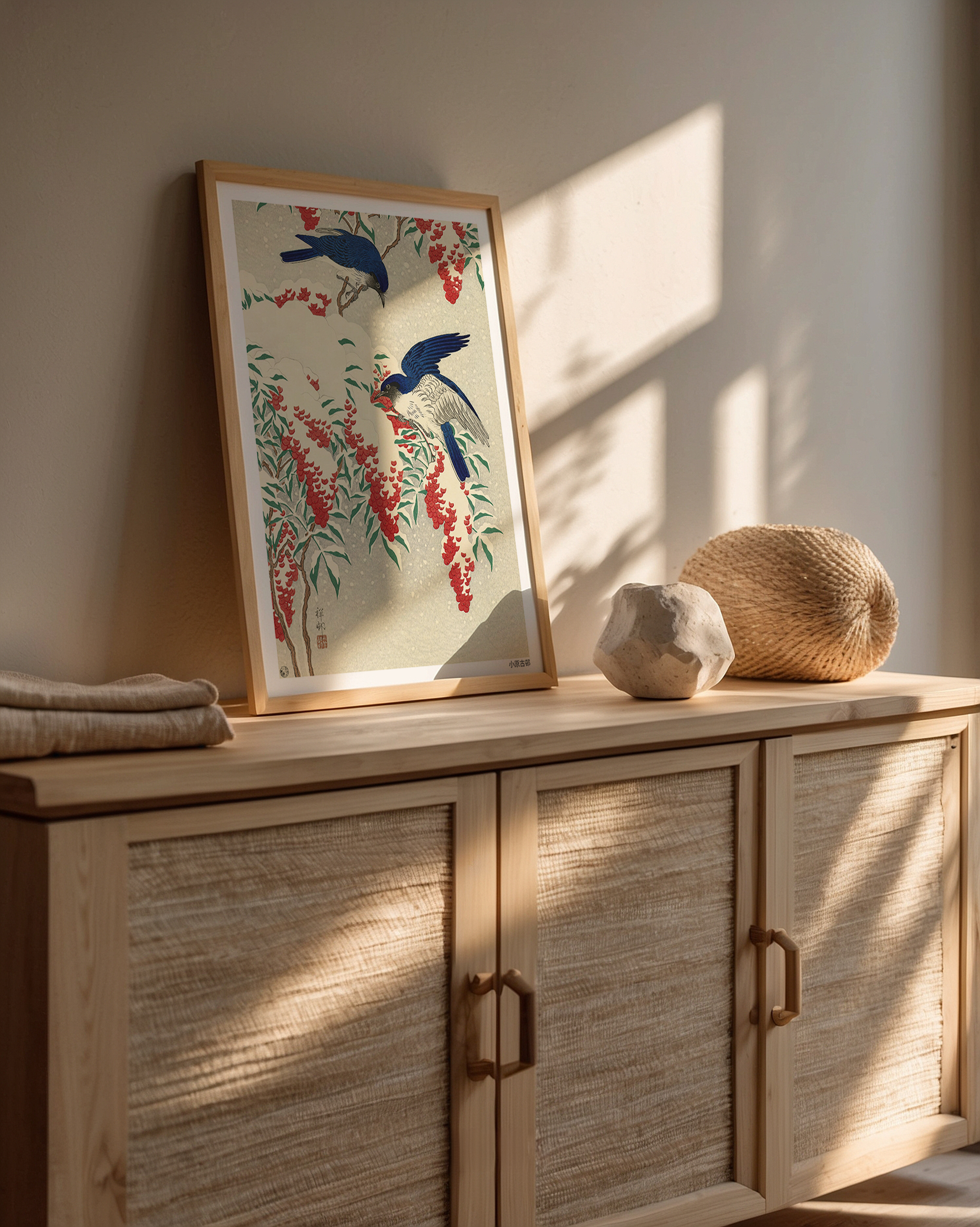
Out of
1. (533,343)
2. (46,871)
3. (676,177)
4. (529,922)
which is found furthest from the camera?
(676,177)

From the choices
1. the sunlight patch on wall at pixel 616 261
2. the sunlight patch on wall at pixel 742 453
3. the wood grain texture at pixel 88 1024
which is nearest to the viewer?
the wood grain texture at pixel 88 1024

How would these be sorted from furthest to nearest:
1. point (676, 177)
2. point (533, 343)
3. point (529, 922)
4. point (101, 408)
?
1. point (676, 177)
2. point (533, 343)
3. point (101, 408)
4. point (529, 922)

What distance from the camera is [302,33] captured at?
1761 millimetres

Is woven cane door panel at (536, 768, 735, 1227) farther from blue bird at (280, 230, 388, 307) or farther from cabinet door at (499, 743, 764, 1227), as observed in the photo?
blue bird at (280, 230, 388, 307)

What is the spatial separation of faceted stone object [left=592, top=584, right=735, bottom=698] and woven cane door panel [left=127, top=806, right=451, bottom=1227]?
442 mm

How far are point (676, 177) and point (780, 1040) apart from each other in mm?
1453

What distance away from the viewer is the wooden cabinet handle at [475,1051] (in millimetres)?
1399

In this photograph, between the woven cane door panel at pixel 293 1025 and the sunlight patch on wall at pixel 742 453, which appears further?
the sunlight patch on wall at pixel 742 453

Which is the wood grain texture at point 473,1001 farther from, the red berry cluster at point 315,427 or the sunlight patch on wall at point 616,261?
the sunlight patch on wall at point 616,261

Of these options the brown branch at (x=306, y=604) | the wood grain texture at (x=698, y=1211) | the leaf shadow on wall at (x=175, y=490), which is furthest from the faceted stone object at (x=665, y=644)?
the wood grain texture at (x=698, y=1211)

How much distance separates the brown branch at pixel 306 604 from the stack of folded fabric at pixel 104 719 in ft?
1.13

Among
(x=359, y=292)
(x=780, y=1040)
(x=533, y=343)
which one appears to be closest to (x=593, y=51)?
(x=533, y=343)

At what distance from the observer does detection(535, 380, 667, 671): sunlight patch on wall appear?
6.75ft

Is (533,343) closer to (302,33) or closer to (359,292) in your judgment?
(359,292)
